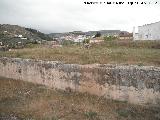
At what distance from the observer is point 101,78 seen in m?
16.9

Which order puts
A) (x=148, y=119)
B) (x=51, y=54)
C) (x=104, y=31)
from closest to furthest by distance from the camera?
1. (x=148, y=119)
2. (x=51, y=54)
3. (x=104, y=31)

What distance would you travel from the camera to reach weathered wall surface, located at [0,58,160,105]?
15.3 m

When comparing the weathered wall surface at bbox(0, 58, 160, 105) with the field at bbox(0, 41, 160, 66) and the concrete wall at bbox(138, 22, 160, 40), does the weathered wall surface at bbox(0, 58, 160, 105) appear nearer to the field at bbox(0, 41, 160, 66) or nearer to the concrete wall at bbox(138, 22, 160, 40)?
the field at bbox(0, 41, 160, 66)

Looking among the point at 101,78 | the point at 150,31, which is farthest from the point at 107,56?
the point at 150,31

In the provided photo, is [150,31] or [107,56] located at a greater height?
[150,31]

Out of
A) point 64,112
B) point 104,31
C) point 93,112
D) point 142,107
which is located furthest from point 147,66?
point 104,31

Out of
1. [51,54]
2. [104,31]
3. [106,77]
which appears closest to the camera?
[106,77]

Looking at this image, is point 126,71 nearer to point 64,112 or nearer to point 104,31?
point 64,112

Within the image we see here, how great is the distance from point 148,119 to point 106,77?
345cm

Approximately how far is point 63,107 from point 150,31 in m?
19.0

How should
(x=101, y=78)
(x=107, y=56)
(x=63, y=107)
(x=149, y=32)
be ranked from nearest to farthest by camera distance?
(x=63, y=107) < (x=101, y=78) < (x=107, y=56) < (x=149, y=32)

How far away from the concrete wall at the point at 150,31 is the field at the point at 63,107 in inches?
609

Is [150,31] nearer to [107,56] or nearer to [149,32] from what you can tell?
[149,32]

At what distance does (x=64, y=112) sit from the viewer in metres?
15.4
